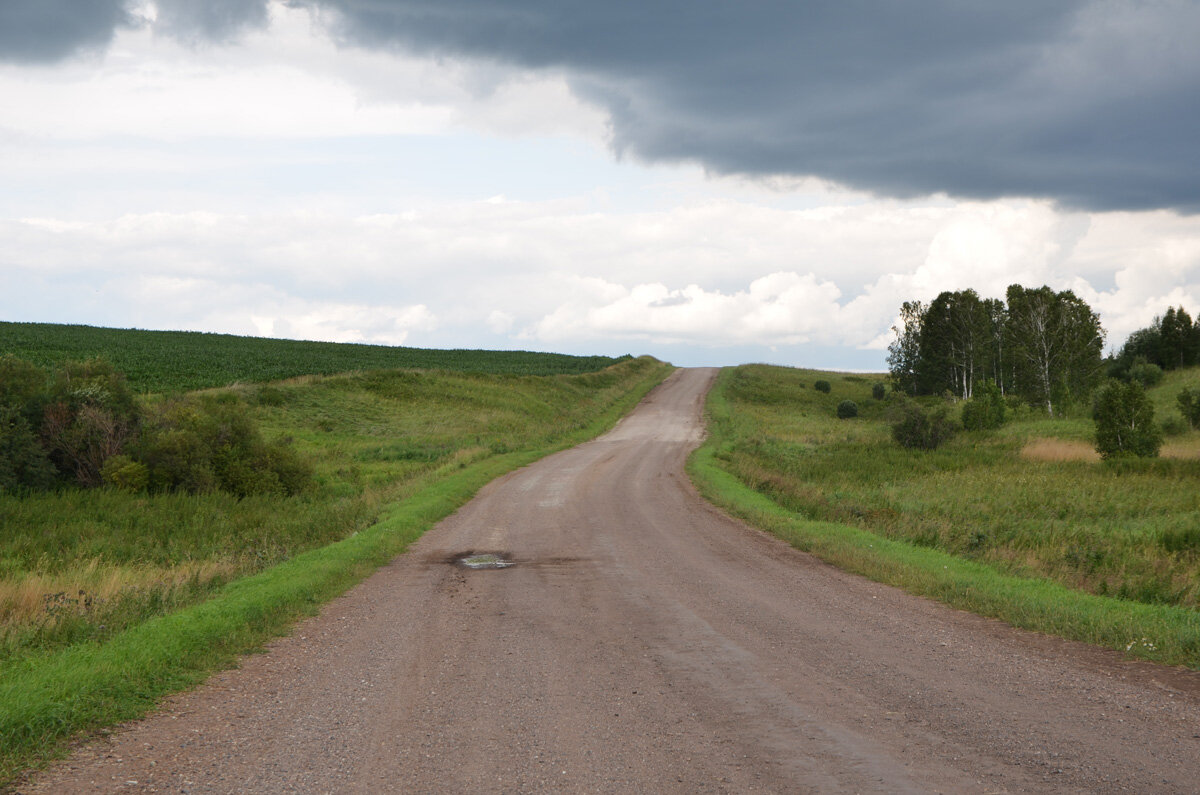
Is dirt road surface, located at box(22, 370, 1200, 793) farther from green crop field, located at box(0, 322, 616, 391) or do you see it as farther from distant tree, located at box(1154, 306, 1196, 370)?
distant tree, located at box(1154, 306, 1196, 370)

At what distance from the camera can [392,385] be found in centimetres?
5597

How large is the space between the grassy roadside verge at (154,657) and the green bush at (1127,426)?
3341 centimetres

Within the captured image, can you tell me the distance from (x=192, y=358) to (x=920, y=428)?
51.9 meters

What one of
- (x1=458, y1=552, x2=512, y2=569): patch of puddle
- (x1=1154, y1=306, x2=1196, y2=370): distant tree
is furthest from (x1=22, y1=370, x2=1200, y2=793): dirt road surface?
(x1=1154, y1=306, x2=1196, y2=370): distant tree

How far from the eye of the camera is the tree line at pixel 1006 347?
205 feet

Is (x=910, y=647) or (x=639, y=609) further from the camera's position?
(x=639, y=609)

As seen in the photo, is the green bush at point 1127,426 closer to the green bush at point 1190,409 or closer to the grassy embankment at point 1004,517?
the grassy embankment at point 1004,517

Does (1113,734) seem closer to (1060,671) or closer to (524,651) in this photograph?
(1060,671)

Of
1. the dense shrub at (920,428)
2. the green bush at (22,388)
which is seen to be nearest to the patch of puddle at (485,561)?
the green bush at (22,388)

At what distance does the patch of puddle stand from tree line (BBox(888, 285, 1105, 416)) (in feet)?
174

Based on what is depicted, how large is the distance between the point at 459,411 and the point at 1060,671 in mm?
46010

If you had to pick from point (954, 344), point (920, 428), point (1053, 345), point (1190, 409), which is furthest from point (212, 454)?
point (954, 344)

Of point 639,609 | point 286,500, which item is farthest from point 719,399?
point 639,609

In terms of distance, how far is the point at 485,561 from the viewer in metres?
15.6
